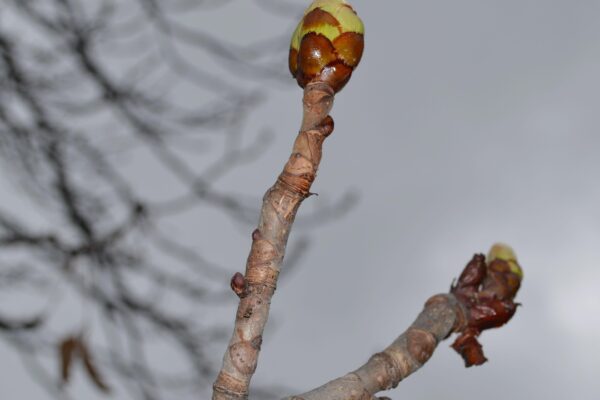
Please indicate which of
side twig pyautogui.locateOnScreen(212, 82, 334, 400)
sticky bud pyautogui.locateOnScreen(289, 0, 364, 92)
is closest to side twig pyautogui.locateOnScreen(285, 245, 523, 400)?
side twig pyautogui.locateOnScreen(212, 82, 334, 400)

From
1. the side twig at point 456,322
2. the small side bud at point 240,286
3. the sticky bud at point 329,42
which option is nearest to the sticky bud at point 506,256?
the side twig at point 456,322

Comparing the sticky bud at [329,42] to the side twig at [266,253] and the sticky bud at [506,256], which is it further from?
the sticky bud at [506,256]

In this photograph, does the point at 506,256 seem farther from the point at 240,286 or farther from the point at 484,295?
the point at 240,286

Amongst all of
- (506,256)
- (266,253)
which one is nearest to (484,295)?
(506,256)

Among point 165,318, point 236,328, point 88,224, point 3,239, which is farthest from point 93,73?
point 236,328

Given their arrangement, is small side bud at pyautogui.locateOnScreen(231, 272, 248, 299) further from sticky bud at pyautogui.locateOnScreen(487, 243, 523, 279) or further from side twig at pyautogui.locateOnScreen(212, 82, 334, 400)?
sticky bud at pyautogui.locateOnScreen(487, 243, 523, 279)

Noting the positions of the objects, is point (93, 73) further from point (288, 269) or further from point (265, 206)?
point (265, 206)
